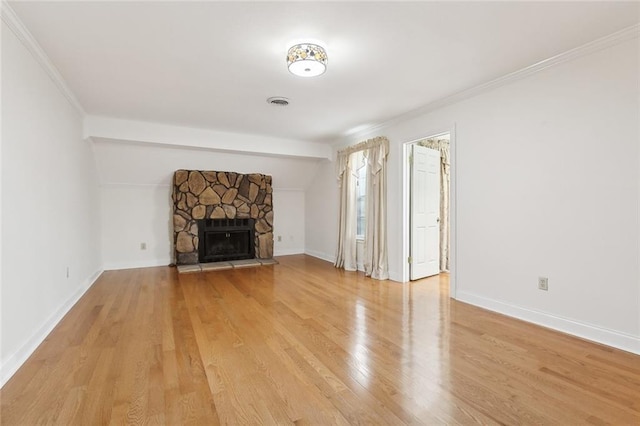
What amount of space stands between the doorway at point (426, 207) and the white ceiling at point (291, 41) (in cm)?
99

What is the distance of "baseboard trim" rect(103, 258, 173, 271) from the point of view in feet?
16.6

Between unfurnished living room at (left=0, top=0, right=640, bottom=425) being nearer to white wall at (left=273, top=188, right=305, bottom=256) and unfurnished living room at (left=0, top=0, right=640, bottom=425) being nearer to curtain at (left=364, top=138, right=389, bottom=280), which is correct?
curtain at (left=364, top=138, right=389, bottom=280)

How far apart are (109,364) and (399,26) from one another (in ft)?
9.69

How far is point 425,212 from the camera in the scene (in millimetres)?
4430

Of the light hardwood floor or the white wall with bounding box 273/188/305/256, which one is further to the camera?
the white wall with bounding box 273/188/305/256

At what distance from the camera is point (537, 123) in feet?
8.82

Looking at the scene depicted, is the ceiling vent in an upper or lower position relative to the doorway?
upper

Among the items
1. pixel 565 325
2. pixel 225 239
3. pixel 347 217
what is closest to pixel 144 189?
pixel 225 239

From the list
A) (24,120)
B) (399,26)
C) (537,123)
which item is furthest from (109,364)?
(537,123)

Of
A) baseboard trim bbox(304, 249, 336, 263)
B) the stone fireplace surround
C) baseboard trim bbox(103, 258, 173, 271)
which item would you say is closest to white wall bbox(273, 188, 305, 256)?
baseboard trim bbox(304, 249, 336, 263)

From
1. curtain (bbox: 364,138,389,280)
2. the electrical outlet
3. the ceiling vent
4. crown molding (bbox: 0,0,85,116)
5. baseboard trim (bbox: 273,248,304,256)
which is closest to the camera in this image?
crown molding (bbox: 0,0,85,116)

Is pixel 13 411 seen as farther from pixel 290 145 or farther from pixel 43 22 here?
pixel 290 145

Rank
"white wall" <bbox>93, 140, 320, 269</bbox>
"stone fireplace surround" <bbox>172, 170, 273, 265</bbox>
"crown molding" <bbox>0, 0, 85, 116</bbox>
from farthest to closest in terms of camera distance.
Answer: "stone fireplace surround" <bbox>172, 170, 273, 265</bbox>, "white wall" <bbox>93, 140, 320, 269</bbox>, "crown molding" <bbox>0, 0, 85, 116</bbox>

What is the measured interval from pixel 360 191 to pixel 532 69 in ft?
9.20
